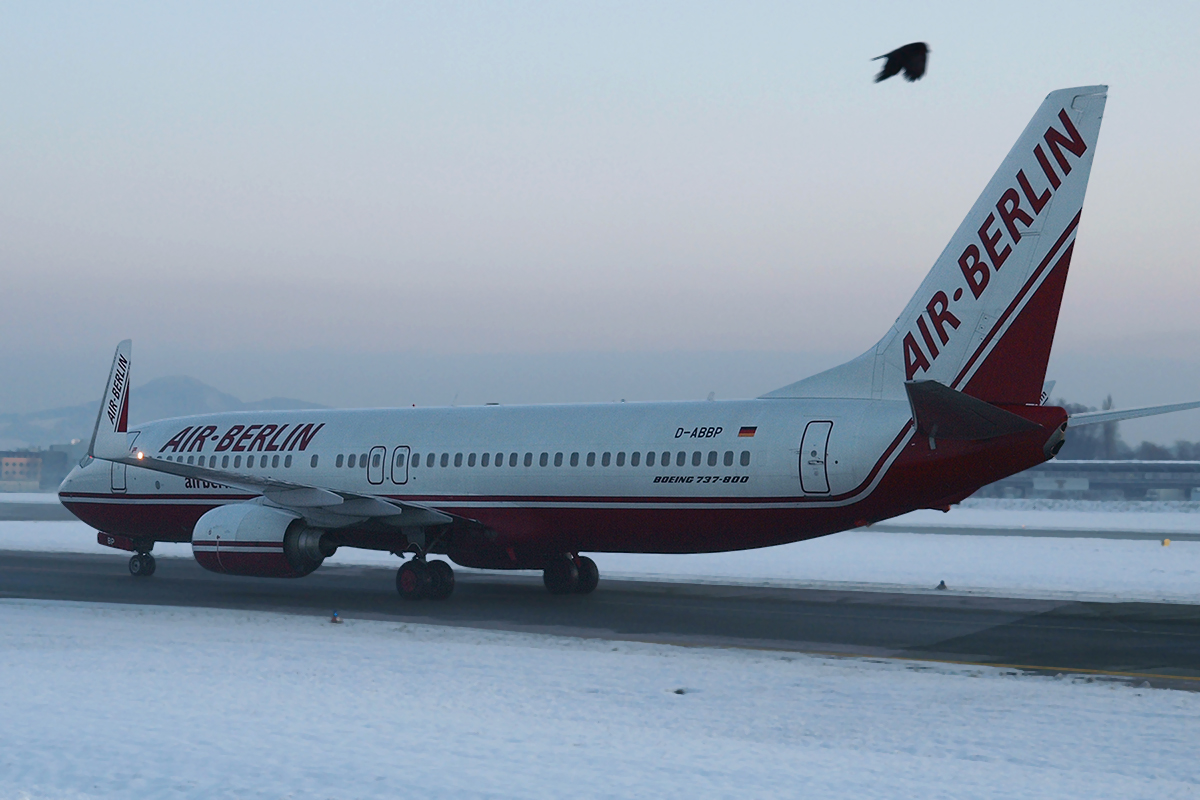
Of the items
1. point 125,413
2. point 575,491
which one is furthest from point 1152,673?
point 125,413

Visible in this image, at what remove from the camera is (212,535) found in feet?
80.2

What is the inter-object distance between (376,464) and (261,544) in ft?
13.2

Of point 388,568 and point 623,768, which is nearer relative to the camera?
point 623,768

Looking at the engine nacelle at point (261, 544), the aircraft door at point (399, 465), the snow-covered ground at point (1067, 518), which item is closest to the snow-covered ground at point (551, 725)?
the engine nacelle at point (261, 544)

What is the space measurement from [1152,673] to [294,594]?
17.3m

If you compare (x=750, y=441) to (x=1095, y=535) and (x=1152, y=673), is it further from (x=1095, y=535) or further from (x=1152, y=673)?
(x=1095, y=535)

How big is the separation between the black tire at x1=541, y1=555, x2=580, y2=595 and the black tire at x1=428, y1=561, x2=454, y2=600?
2286mm

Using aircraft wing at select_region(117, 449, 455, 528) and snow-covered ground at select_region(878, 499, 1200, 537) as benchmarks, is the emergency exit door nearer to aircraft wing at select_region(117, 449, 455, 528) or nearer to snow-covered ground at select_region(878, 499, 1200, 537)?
aircraft wing at select_region(117, 449, 455, 528)

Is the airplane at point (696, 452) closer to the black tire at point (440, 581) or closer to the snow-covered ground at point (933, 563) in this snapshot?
the black tire at point (440, 581)

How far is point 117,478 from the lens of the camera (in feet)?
101

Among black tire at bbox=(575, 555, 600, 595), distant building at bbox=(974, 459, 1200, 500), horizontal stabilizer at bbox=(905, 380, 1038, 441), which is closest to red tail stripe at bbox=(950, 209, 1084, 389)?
horizontal stabilizer at bbox=(905, 380, 1038, 441)

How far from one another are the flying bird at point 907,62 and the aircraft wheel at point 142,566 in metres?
22.4

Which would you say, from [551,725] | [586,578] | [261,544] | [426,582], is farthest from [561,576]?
[551,725]

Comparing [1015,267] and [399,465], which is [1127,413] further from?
[399,465]
